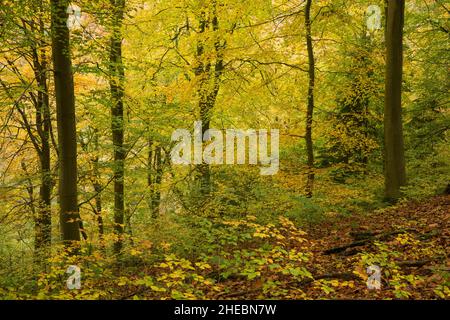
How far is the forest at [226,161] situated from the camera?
6.16 meters

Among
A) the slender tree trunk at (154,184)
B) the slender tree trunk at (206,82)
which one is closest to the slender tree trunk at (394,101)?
the slender tree trunk at (206,82)

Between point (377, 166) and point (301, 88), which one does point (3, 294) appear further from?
point (377, 166)

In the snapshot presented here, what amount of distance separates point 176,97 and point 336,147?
23.8ft

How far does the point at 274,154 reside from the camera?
13.9m

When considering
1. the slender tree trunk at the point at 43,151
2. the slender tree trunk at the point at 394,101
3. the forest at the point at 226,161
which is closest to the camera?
the forest at the point at 226,161

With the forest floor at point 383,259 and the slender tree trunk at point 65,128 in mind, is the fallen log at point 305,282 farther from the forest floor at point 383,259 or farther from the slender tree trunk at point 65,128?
the slender tree trunk at point 65,128

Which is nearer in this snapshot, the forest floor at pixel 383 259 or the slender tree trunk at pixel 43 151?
the forest floor at pixel 383 259

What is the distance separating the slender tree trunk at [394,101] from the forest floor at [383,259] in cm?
170

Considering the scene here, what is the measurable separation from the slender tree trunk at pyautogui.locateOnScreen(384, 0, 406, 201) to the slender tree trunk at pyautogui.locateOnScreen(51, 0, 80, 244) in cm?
893

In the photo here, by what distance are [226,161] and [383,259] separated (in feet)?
25.1

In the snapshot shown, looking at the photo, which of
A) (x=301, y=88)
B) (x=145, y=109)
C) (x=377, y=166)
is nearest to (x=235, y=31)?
(x=301, y=88)

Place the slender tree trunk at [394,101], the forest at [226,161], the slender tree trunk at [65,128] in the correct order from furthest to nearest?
the slender tree trunk at [394,101] → the slender tree trunk at [65,128] → the forest at [226,161]
